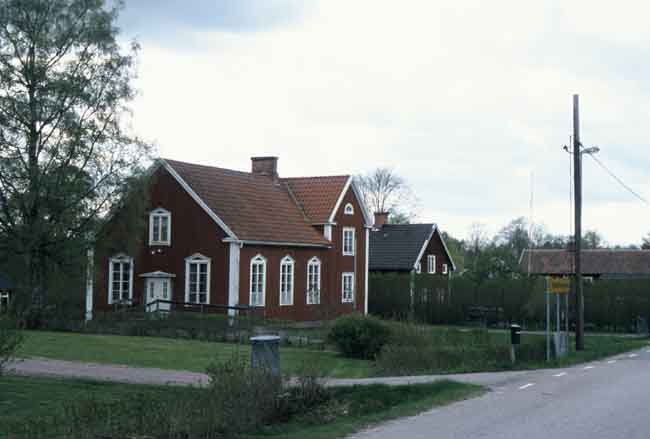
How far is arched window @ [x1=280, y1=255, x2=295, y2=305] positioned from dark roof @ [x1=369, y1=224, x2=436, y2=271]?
15593 millimetres

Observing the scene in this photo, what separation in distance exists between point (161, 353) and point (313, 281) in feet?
72.5

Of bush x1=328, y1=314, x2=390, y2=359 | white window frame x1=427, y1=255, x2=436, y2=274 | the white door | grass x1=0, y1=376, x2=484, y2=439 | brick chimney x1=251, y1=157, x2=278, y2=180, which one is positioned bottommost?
grass x1=0, y1=376, x2=484, y2=439

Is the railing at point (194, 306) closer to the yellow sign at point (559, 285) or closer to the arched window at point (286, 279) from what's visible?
the arched window at point (286, 279)

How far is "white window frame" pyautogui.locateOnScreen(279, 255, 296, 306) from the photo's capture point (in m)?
44.1

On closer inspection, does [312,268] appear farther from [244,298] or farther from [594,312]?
[594,312]

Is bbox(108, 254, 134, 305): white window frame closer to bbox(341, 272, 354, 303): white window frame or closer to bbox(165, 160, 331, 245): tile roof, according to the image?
bbox(165, 160, 331, 245): tile roof

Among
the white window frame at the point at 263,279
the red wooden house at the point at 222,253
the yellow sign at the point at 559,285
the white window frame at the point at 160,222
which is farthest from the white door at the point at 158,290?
the yellow sign at the point at 559,285

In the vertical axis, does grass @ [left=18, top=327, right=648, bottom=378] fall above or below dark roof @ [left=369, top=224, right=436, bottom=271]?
below

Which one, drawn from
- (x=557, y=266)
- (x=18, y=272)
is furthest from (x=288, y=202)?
(x=557, y=266)

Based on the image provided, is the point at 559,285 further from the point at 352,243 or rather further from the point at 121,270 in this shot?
the point at 352,243

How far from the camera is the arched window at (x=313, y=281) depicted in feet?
152

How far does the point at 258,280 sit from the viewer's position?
4234cm

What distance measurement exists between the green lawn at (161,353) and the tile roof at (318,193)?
18.3 meters

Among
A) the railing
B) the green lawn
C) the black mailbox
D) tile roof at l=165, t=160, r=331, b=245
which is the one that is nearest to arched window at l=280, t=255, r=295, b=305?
tile roof at l=165, t=160, r=331, b=245
